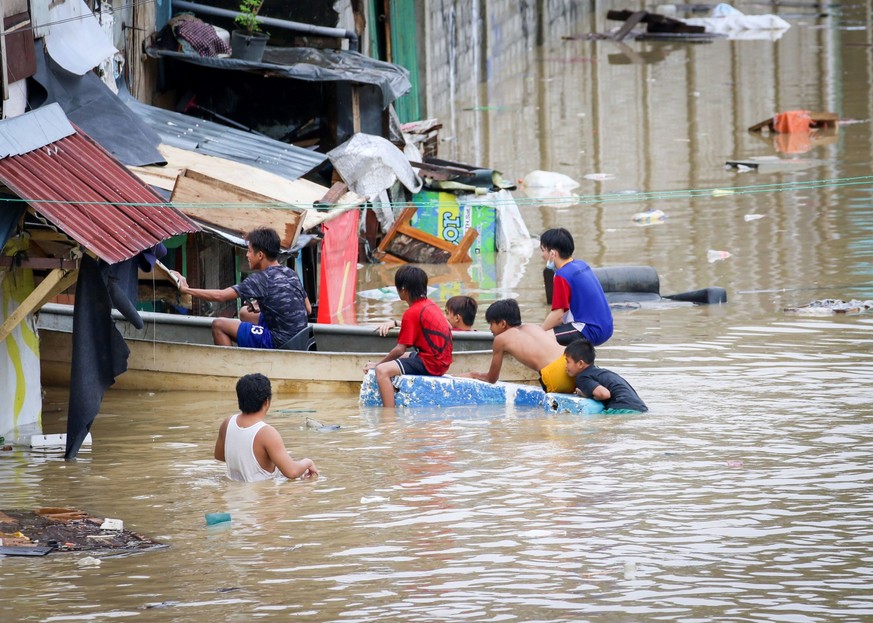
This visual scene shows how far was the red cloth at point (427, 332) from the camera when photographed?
31.6 ft

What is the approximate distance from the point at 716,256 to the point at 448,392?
248 inches

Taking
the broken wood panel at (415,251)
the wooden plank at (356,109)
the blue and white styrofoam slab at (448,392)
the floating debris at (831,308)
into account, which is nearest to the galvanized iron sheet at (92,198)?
the blue and white styrofoam slab at (448,392)

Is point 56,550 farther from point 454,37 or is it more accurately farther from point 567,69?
point 567,69

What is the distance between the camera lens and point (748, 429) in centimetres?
852

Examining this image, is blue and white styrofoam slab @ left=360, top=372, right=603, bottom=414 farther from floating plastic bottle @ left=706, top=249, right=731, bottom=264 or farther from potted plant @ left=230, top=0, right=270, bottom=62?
potted plant @ left=230, top=0, right=270, bottom=62

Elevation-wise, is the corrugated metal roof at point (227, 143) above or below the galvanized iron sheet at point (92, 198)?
above

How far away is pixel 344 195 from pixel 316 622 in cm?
800

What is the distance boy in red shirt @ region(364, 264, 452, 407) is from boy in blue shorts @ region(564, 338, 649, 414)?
0.97 m

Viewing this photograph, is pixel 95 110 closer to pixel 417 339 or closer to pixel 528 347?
pixel 417 339

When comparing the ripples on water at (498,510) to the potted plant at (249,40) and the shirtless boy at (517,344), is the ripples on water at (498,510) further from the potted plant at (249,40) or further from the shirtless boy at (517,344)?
the potted plant at (249,40)

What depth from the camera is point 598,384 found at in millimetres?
9195

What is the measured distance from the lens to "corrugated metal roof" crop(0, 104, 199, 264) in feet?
25.2

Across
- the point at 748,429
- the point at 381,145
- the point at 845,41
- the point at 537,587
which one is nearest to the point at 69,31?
the point at 381,145

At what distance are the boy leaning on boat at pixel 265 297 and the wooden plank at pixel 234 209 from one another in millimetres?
834
